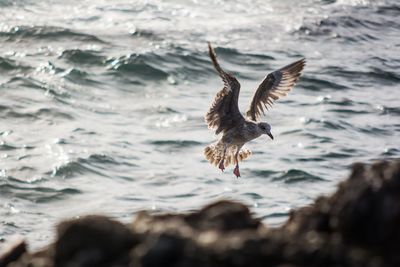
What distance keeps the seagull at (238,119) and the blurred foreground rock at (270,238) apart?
26.4 feet

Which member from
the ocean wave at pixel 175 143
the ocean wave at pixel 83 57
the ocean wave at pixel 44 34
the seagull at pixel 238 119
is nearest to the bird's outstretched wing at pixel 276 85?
the seagull at pixel 238 119

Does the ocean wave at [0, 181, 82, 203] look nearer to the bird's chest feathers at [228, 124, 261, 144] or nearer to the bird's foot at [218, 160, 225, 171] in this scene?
the bird's foot at [218, 160, 225, 171]

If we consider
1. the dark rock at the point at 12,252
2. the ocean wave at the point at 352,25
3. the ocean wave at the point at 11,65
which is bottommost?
the ocean wave at the point at 352,25

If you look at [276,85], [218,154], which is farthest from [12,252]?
[276,85]

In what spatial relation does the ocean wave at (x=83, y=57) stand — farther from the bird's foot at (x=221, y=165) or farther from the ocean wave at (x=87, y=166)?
the bird's foot at (x=221, y=165)

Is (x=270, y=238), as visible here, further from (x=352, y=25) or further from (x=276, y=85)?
(x=352, y=25)

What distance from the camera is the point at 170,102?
19297 millimetres

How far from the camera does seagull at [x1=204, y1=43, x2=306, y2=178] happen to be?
14.3 metres

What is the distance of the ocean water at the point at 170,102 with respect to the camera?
15609mm

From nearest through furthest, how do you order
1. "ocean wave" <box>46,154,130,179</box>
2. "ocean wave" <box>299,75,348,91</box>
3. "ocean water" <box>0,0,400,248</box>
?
1. "ocean water" <box>0,0,400,248</box>
2. "ocean wave" <box>46,154,130,179</box>
3. "ocean wave" <box>299,75,348,91</box>

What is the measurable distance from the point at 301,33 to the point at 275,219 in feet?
31.3

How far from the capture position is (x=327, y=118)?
762 inches

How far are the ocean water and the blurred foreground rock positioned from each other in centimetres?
734

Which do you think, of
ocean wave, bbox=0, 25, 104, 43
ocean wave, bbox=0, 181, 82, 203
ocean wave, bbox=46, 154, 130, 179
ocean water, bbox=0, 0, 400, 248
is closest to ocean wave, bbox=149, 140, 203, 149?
ocean water, bbox=0, 0, 400, 248
